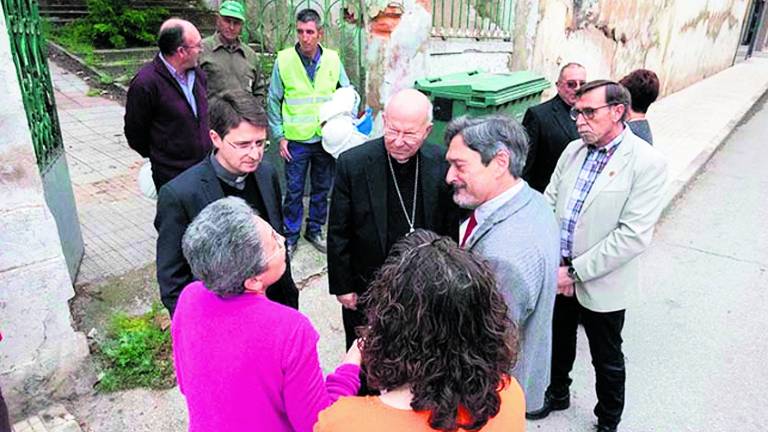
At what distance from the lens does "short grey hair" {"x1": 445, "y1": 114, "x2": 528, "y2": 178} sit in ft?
6.31

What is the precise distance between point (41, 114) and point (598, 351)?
3.46 m

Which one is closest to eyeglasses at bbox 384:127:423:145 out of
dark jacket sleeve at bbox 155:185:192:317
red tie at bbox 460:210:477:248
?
red tie at bbox 460:210:477:248

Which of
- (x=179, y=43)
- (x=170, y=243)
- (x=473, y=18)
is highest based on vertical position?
(x=473, y=18)

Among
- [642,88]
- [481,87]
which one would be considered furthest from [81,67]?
[642,88]

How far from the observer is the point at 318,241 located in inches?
174

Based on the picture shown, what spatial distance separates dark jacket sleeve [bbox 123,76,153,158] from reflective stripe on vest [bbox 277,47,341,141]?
1.14 meters

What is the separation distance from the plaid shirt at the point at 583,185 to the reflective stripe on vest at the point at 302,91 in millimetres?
2204

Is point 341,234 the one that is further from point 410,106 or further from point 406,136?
point 410,106

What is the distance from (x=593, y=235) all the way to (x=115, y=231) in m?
3.67

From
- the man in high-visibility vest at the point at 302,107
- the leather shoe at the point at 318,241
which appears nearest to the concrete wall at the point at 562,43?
the man in high-visibility vest at the point at 302,107

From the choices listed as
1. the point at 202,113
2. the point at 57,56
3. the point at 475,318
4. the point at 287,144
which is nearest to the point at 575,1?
the point at 287,144

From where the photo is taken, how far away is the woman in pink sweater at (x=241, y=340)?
1.39 metres

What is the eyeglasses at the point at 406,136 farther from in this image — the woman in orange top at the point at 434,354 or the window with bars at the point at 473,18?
the window with bars at the point at 473,18

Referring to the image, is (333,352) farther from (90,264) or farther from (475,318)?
(475,318)
